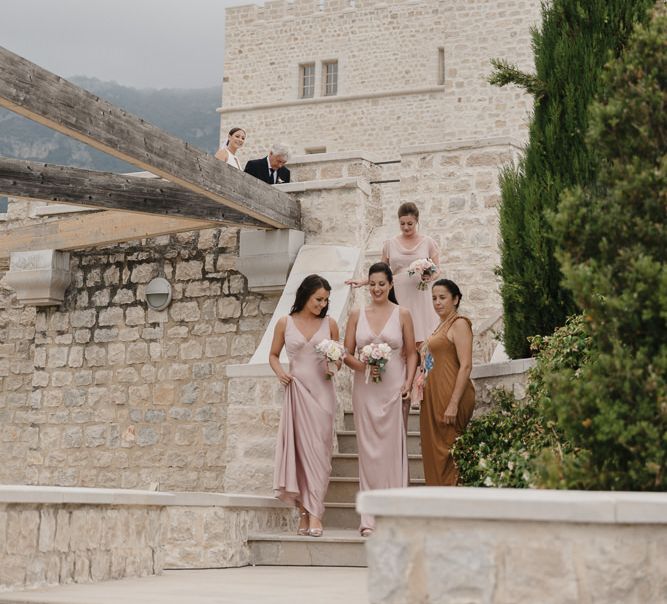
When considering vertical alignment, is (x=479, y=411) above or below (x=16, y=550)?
above

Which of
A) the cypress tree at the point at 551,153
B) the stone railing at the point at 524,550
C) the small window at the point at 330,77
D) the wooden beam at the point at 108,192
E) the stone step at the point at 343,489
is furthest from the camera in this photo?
the small window at the point at 330,77

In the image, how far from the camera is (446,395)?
7262mm

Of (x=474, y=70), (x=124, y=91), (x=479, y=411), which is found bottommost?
(x=479, y=411)

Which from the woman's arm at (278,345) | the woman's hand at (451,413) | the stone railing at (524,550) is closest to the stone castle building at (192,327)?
the woman's arm at (278,345)

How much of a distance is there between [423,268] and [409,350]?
0.89 m

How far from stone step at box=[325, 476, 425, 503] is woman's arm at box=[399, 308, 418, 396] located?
1012mm

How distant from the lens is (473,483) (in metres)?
6.87

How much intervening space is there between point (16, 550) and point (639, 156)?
11.7ft

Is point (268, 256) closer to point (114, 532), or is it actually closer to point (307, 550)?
point (307, 550)

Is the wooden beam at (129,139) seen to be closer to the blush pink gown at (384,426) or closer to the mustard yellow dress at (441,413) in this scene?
the blush pink gown at (384,426)

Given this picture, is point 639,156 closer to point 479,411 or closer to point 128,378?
point 479,411

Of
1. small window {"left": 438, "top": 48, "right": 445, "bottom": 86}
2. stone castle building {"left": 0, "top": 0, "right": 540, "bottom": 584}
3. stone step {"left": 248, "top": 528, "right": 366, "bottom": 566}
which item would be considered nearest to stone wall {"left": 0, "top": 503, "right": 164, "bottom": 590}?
stone step {"left": 248, "top": 528, "right": 366, "bottom": 566}

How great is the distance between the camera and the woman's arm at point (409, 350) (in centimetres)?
754

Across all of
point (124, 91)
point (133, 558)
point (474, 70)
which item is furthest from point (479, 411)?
point (124, 91)
